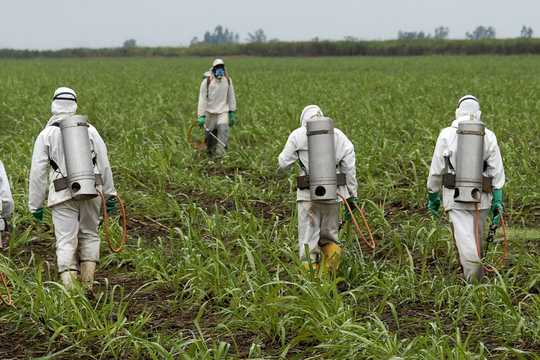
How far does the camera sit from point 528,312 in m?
6.05

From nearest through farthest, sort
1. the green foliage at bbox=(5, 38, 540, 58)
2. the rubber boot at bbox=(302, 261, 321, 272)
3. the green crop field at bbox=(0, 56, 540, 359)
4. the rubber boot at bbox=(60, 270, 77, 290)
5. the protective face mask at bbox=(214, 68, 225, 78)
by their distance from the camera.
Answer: the green crop field at bbox=(0, 56, 540, 359)
the rubber boot at bbox=(302, 261, 321, 272)
the rubber boot at bbox=(60, 270, 77, 290)
the protective face mask at bbox=(214, 68, 225, 78)
the green foliage at bbox=(5, 38, 540, 58)

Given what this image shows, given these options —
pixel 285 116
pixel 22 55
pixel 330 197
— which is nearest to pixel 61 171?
pixel 330 197

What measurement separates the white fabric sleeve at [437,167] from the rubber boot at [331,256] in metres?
0.84

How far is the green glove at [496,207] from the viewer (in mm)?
6703

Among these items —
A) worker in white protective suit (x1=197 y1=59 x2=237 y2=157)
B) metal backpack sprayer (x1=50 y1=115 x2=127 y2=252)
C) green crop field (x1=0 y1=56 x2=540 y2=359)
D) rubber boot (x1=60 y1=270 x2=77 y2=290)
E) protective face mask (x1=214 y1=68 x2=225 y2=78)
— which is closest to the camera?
green crop field (x1=0 y1=56 x2=540 y2=359)

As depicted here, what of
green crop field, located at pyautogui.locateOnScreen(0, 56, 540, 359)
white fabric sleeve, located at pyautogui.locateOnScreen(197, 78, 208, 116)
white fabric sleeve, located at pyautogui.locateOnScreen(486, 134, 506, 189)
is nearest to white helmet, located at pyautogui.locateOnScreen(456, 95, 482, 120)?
white fabric sleeve, located at pyautogui.locateOnScreen(486, 134, 506, 189)

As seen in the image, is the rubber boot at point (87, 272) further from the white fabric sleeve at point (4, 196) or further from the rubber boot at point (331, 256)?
the rubber boot at point (331, 256)

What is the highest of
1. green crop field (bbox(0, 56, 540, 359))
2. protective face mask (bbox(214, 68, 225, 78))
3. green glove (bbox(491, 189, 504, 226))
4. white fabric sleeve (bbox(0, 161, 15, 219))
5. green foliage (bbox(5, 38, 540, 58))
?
protective face mask (bbox(214, 68, 225, 78))

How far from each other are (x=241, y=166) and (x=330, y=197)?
5.69 m

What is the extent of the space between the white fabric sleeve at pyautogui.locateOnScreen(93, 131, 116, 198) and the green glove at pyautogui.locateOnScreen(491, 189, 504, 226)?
9.17 feet

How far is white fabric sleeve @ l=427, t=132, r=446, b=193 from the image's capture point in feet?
22.0

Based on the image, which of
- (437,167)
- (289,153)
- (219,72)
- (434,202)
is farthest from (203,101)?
(437,167)

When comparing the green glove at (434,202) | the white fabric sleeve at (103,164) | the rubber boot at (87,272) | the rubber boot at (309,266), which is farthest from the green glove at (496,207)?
the rubber boot at (87,272)

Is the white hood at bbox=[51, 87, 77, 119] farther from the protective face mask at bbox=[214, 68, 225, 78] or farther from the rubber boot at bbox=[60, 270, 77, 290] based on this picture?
the protective face mask at bbox=[214, 68, 225, 78]
